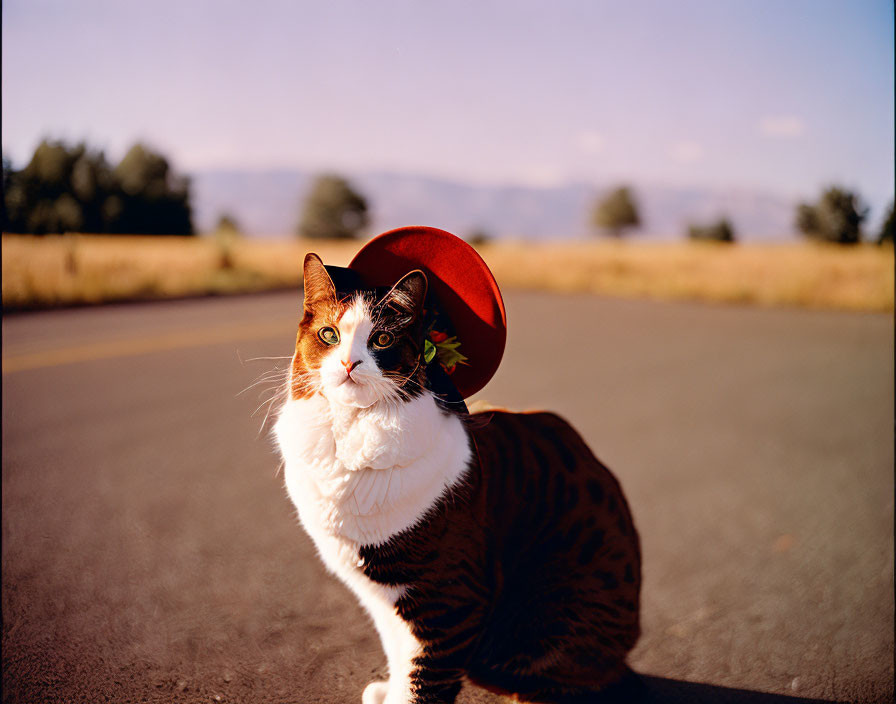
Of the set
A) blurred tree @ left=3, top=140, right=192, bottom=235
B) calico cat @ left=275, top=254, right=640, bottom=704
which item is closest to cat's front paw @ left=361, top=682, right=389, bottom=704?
calico cat @ left=275, top=254, right=640, bottom=704

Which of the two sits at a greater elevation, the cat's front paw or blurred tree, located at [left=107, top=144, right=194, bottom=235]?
blurred tree, located at [left=107, top=144, right=194, bottom=235]

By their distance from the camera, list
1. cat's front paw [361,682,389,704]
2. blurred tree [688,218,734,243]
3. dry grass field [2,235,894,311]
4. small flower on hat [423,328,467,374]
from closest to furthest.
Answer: small flower on hat [423,328,467,374] < cat's front paw [361,682,389,704] < dry grass field [2,235,894,311] < blurred tree [688,218,734,243]

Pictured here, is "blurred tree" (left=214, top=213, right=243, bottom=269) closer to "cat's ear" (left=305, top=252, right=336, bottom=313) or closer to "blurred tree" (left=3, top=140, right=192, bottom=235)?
"blurred tree" (left=3, top=140, right=192, bottom=235)

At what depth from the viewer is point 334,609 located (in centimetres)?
195

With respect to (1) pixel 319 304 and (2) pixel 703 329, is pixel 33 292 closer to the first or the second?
(1) pixel 319 304

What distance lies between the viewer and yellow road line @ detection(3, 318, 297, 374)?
447 centimetres

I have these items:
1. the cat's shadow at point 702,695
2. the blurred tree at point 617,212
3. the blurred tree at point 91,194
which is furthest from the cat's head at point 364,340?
the blurred tree at point 617,212

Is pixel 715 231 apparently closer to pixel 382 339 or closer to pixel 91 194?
pixel 91 194

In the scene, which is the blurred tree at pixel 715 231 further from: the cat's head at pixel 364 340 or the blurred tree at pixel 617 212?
the cat's head at pixel 364 340

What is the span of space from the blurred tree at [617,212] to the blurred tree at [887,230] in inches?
1718

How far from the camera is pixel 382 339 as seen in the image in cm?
104

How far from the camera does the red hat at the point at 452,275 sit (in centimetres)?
108

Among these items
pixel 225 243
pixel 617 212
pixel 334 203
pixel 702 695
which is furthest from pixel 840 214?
pixel 617 212

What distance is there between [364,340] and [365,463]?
8.5 inches
